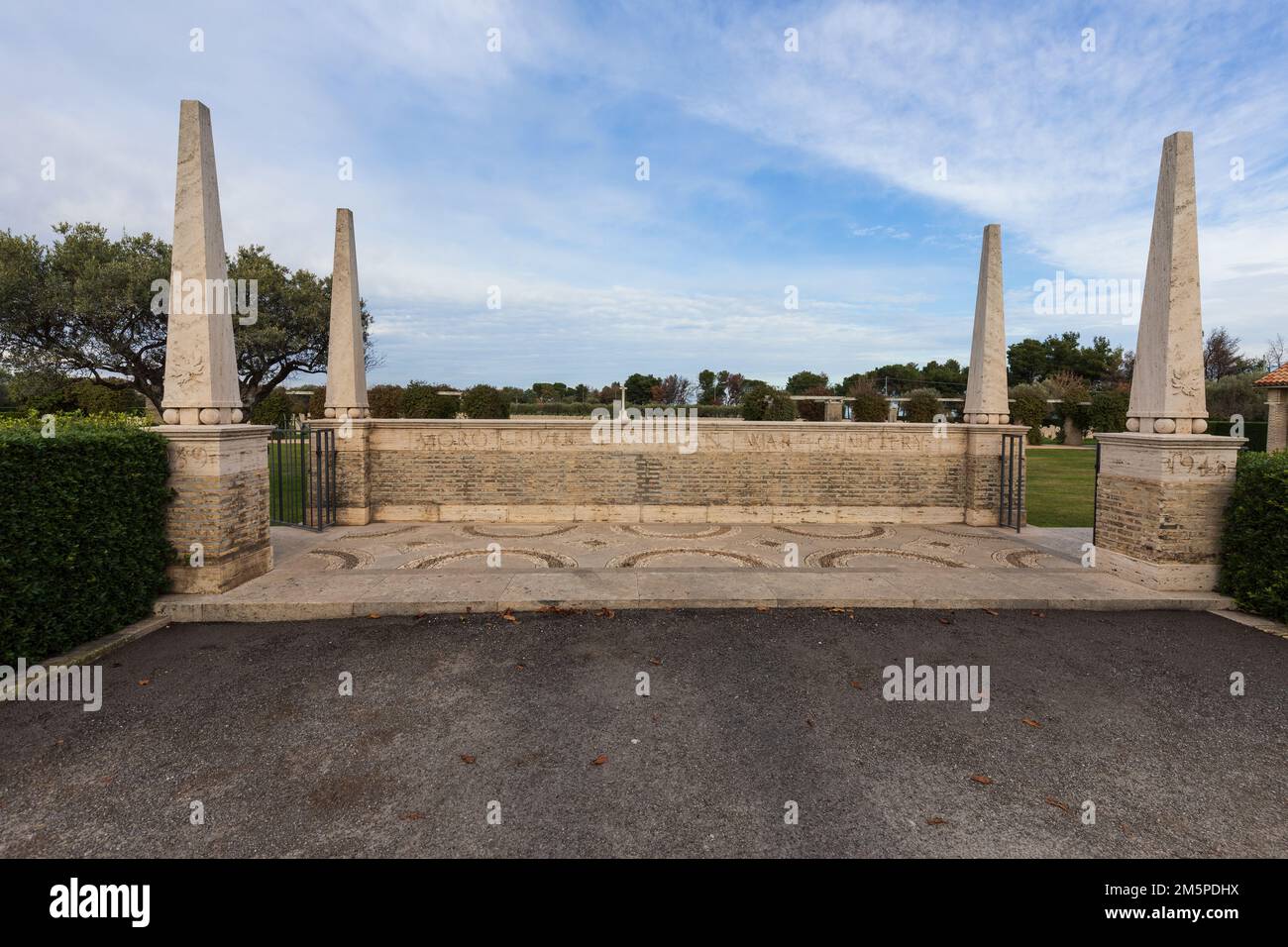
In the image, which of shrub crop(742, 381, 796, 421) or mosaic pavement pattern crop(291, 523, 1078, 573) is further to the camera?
shrub crop(742, 381, 796, 421)

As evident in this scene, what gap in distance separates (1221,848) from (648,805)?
8.85 ft

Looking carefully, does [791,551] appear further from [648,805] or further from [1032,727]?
[648,805]

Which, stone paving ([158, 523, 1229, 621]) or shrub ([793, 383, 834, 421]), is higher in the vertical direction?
shrub ([793, 383, 834, 421])

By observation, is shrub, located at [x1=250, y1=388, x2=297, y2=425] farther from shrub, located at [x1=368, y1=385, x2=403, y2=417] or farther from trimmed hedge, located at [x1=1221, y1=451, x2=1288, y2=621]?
trimmed hedge, located at [x1=1221, y1=451, x2=1288, y2=621]

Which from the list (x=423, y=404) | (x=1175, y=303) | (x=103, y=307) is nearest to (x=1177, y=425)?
(x=1175, y=303)

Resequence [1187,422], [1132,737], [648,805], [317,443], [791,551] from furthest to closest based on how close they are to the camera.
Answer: [317,443] → [791,551] → [1187,422] → [1132,737] → [648,805]

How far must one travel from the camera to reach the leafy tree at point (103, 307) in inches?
711

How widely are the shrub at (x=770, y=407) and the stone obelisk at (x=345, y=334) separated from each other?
2042 centimetres

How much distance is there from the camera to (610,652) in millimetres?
4910

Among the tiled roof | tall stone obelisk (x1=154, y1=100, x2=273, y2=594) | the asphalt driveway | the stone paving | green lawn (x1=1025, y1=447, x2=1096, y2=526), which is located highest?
the tiled roof

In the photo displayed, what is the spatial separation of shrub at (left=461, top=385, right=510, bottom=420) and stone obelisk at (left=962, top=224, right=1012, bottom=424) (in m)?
18.2

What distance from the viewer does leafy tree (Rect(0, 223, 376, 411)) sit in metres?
18.0

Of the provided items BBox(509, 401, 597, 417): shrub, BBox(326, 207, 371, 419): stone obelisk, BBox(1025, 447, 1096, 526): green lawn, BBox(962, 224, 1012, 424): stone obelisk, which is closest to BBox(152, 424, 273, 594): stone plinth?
BBox(326, 207, 371, 419): stone obelisk
